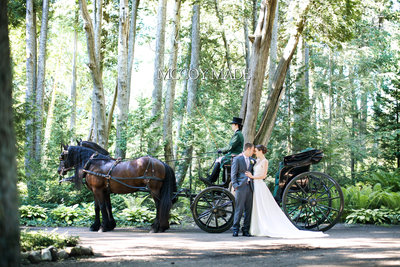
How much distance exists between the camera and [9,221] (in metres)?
2.79

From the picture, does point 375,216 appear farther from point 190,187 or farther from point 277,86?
point 190,187

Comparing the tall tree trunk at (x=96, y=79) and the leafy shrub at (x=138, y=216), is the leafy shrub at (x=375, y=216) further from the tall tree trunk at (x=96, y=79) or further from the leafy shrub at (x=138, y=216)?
the tall tree trunk at (x=96, y=79)

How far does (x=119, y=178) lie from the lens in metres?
9.57

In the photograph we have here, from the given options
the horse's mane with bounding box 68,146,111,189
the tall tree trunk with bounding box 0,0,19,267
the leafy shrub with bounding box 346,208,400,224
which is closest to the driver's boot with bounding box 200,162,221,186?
the horse's mane with bounding box 68,146,111,189

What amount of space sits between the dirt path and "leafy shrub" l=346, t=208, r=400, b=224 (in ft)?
5.23

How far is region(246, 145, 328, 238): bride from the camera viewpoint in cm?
869

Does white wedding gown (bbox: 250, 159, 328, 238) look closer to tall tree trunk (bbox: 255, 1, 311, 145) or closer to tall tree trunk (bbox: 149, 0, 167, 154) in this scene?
tall tree trunk (bbox: 255, 1, 311, 145)

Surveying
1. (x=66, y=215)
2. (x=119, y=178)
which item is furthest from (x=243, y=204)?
(x=66, y=215)

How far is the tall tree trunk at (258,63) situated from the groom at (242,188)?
296cm

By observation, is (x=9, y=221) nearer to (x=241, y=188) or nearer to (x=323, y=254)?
(x=323, y=254)

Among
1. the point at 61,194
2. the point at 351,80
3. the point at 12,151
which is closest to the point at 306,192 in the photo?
the point at 12,151

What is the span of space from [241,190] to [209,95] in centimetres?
1601

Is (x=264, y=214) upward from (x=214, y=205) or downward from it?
downward

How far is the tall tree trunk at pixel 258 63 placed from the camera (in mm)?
11789
